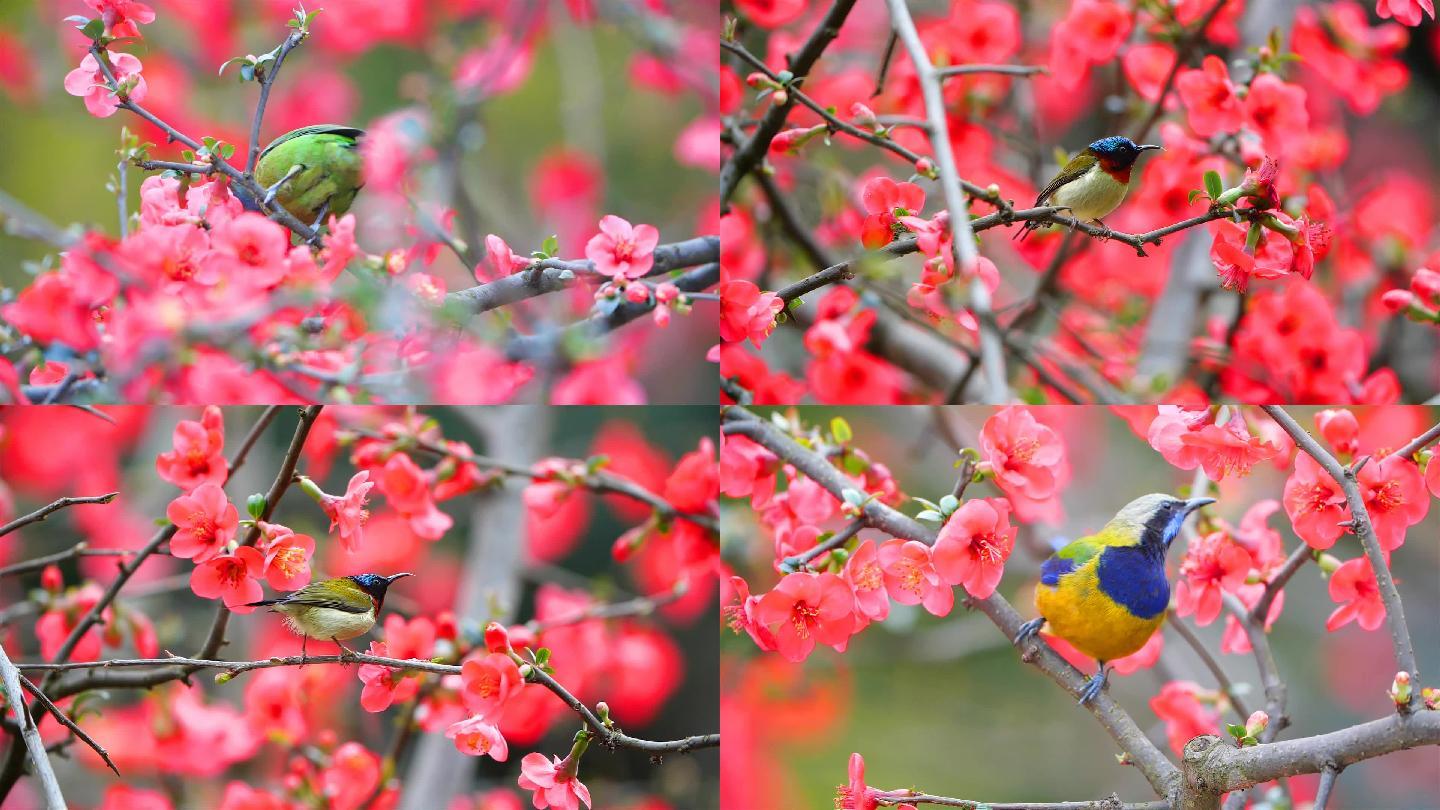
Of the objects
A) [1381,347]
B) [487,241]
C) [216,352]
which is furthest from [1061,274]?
[216,352]

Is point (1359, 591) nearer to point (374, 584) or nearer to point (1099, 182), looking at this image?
point (1099, 182)

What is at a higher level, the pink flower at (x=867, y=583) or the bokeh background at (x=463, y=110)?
the bokeh background at (x=463, y=110)

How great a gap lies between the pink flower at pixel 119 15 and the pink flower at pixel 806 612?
3.40ft

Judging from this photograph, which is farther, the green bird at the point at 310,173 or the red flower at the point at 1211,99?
the red flower at the point at 1211,99

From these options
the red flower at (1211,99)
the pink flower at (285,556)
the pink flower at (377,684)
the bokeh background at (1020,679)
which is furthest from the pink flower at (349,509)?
the red flower at (1211,99)

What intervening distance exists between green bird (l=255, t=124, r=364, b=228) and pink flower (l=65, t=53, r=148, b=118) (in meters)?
0.17

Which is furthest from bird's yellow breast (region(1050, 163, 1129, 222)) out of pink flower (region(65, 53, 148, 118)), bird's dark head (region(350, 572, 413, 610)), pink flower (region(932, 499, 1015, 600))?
pink flower (region(65, 53, 148, 118))

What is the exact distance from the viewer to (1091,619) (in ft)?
4.50

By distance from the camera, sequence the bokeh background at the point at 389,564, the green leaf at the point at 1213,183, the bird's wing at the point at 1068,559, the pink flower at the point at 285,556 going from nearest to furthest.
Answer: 1. the green leaf at the point at 1213,183
2. the pink flower at the point at 285,556
3. the bird's wing at the point at 1068,559
4. the bokeh background at the point at 389,564

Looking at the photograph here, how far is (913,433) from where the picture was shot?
1932 mm

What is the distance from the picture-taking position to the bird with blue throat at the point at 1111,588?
137 centimetres

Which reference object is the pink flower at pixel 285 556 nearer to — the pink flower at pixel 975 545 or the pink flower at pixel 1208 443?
the pink flower at pixel 975 545

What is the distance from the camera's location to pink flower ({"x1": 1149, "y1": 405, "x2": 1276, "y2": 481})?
4.24 ft

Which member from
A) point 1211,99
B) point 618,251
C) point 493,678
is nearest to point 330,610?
point 493,678
